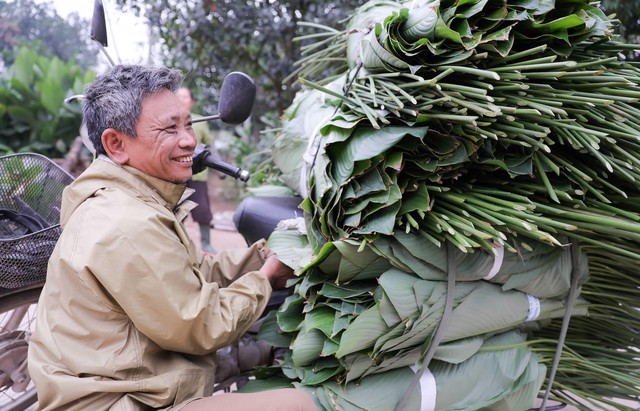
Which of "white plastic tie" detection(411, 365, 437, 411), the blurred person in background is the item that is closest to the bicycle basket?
"white plastic tie" detection(411, 365, 437, 411)

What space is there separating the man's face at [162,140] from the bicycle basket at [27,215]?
0.41 metres

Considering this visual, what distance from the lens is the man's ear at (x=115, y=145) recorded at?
1413mm

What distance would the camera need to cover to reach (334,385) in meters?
1.38

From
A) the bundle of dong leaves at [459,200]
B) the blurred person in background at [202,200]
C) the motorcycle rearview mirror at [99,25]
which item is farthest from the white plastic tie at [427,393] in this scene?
the blurred person in background at [202,200]

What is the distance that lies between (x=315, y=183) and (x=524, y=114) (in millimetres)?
538

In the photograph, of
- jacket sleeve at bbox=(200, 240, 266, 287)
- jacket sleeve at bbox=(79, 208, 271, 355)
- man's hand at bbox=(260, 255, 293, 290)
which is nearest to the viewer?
jacket sleeve at bbox=(79, 208, 271, 355)

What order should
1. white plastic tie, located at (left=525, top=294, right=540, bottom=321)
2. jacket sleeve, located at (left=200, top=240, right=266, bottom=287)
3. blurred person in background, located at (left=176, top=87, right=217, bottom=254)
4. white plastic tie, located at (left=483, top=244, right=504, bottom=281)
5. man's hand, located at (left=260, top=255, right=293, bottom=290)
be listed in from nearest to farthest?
white plastic tie, located at (left=483, top=244, right=504, bottom=281) < white plastic tie, located at (left=525, top=294, right=540, bottom=321) < man's hand, located at (left=260, top=255, right=293, bottom=290) < jacket sleeve, located at (left=200, top=240, right=266, bottom=287) < blurred person in background, located at (left=176, top=87, right=217, bottom=254)

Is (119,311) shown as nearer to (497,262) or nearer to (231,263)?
(231,263)

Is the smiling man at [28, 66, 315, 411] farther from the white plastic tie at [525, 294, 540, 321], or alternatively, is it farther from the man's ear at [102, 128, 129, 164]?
the white plastic tie at [525, 294, 540, 321]

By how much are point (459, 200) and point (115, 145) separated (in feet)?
2.99

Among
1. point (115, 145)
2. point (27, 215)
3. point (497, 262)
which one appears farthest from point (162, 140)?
point (497, 262)

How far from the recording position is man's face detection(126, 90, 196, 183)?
4.65 ft

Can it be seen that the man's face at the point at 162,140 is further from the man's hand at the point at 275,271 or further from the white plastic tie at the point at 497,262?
the white plastic tie at the point at 497,262

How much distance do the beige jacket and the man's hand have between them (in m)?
0.23
